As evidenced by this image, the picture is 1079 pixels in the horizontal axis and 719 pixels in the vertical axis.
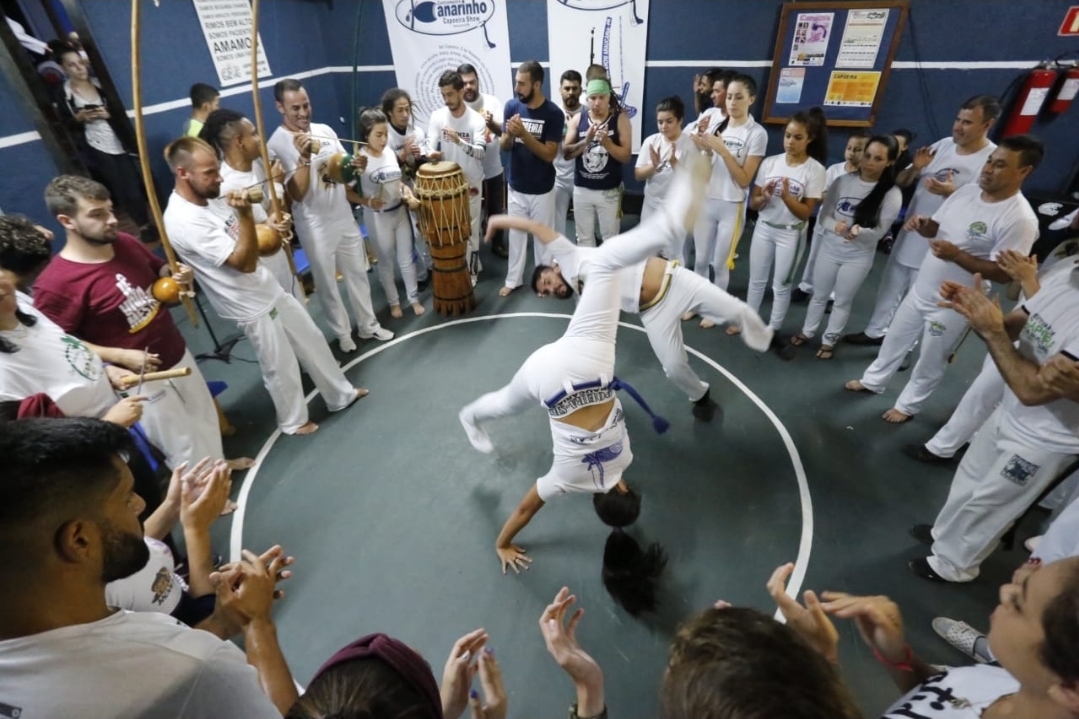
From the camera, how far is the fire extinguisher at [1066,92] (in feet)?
17.7

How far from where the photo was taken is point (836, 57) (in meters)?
6.16

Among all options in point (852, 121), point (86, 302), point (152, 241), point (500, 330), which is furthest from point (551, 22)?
point (86, 302)

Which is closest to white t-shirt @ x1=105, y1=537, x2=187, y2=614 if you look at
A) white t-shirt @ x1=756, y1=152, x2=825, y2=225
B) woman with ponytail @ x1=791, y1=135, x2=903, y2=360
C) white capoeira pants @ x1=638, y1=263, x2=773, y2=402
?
white capoeira pants @ x1=638, y1=263, x2=773, y2=402

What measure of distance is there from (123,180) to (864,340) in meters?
7.43

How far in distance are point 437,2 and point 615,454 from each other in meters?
7.44

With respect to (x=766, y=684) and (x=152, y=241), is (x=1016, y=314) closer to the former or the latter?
(x=766, y=684)

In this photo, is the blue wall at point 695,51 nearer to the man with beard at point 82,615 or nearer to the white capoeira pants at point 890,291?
the white capoeira pants at point 890,291

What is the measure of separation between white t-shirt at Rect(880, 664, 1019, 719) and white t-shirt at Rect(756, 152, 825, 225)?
352cm

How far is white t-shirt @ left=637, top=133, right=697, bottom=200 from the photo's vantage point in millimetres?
4889

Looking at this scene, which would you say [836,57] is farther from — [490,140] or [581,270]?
[581,270]

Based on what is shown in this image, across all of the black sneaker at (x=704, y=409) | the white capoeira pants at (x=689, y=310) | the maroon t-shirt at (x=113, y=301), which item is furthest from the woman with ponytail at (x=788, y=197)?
the maroon t-shirt at (x=113, y=301)

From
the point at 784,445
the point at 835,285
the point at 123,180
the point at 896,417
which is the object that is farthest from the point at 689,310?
the point at 123,180

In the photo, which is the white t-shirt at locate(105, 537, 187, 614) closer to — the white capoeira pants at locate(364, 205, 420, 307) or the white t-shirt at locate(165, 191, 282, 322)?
the white t-shirt at locate(165, 191, 282, 322)

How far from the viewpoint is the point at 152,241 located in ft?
18.9
